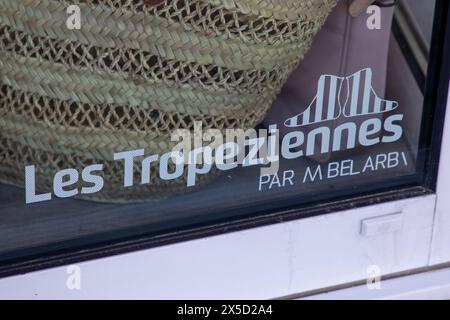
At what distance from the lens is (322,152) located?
2.03 meters

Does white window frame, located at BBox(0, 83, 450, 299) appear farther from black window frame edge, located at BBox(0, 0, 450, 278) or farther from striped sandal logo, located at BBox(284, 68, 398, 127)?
striped sandal logo, located at BBox(284, 68, 398, 127)

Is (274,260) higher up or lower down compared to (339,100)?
lower down

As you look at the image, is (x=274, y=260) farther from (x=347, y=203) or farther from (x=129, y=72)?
(x=129, y=72)

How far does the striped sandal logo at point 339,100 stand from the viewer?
6.52 feet

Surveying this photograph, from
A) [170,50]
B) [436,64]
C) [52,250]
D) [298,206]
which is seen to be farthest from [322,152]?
[52,250]

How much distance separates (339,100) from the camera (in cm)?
201

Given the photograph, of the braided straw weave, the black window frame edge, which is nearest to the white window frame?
the black window frame edge

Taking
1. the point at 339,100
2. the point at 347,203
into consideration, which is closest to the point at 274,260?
the point at 347,203

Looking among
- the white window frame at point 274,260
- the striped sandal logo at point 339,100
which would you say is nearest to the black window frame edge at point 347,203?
the white window frame at point 274,260

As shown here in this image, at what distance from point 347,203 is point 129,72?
549 mm

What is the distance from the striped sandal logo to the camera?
1986 mm

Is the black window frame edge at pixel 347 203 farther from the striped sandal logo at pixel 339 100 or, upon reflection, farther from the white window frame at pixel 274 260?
the striped sandal logo at pixel 339 100

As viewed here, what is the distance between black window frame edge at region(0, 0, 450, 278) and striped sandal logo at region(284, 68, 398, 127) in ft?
0.40
